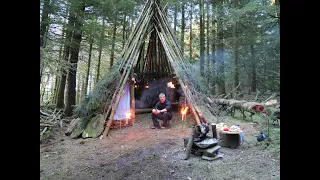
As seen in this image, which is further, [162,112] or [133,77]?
[133,77]

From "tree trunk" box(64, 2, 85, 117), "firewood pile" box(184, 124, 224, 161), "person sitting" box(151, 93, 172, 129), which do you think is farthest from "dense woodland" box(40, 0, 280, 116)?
"firewood pile" box(184, 124, 224, 161)

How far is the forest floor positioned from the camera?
12.3 ft

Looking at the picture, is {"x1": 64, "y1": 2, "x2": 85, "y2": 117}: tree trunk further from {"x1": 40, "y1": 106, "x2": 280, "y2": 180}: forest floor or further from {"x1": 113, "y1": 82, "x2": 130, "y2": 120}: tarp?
{"x1": 40, "y1": 106, "x2": 280, "y2": 180}: forest floor

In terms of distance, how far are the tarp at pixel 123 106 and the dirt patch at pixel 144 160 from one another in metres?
1.33

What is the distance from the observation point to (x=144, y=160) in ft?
14.6

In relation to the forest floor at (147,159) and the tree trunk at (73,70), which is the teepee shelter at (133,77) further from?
the tree trunk at (73,70)

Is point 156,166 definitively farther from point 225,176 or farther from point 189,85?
point 189,85

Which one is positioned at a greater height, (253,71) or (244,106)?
(253,71)

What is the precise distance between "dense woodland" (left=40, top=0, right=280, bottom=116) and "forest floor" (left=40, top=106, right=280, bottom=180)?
255cm

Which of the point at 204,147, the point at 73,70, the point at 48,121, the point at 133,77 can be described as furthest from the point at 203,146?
the point at 73,70

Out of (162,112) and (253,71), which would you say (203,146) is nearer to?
(162,112)

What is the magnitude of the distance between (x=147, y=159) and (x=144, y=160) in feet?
0.30
